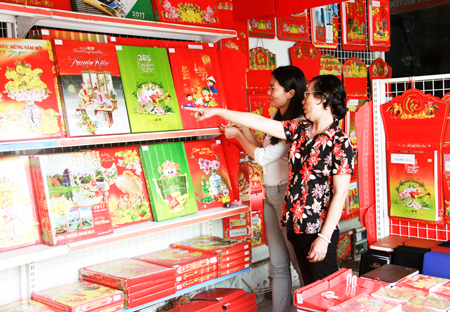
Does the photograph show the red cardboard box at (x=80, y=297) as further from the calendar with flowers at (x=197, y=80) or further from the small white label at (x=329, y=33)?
the small white label at (x=329, y=33)

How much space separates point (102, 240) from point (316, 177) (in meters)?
1.20

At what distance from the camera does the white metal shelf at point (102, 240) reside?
2.00 meters

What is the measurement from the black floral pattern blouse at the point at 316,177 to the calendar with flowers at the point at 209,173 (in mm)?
681

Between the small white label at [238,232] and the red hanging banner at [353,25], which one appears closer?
the small white label at [238,232]

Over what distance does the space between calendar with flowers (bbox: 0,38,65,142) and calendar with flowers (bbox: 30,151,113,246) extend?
0.55 ft

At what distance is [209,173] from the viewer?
2.99 m

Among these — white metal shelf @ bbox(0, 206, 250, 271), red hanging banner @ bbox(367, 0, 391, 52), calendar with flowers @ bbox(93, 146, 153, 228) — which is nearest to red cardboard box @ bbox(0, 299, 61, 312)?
white metal shelf @ bbox(0, 206, 250, 271)

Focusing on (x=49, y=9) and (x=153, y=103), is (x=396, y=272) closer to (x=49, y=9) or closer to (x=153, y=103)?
(x=153, y=103)

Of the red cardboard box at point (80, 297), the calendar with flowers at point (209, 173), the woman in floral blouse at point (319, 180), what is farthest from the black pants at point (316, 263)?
the red cardboard box at point (80, 297)

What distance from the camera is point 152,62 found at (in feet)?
8.85

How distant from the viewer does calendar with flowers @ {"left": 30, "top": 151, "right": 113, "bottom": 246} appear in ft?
7.14

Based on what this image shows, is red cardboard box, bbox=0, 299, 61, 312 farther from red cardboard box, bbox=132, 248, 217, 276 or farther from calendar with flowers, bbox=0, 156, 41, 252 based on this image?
red cardboard box, bbox=132, 248, 217, 276

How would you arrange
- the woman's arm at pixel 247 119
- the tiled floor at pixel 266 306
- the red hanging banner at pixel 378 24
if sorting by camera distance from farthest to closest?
the red hanging banner at pixel 378 24, the tiled floor at pixel 266 306, the woman's arm at pixel 247 119

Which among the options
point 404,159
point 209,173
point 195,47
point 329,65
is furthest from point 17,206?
point 329,65
